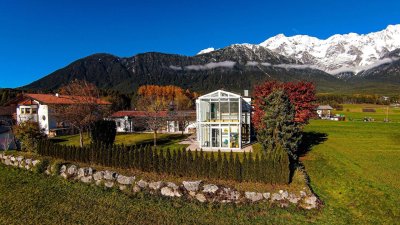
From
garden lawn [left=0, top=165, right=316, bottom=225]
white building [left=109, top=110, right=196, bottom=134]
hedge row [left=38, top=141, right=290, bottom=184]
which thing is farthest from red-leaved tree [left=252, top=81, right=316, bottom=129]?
garden lawn [left=0, top=165, right=316, bottom=225]

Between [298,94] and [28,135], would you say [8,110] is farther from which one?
[298,94]

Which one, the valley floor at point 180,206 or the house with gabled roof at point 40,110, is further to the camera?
the house with gabled roof at point 40,110

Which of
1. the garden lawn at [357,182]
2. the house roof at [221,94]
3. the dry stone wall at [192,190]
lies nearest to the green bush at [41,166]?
the dry stone wall at [192,190]

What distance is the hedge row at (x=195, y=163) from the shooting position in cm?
1489

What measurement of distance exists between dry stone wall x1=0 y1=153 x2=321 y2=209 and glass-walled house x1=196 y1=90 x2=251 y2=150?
13296 millimetres

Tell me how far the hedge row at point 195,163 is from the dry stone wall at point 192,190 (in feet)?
4.27

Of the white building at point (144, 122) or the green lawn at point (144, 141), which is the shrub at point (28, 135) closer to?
the green lawn at point (144, 141)

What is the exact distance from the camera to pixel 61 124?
48.3 metres

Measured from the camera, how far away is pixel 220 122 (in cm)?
2781

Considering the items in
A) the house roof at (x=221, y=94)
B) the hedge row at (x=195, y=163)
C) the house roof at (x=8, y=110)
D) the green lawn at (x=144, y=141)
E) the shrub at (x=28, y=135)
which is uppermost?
the house roof at (x=221, y=94)

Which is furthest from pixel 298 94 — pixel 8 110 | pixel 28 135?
pixel 8 110

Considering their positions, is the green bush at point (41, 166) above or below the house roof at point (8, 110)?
below

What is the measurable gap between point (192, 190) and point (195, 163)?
78.9 inches

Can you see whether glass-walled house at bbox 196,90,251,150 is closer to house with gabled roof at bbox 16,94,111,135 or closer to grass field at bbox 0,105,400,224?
grass field at bbox 0,105,400,224
